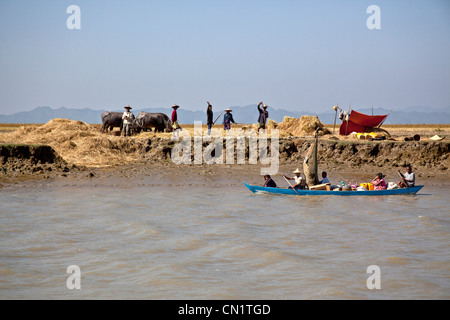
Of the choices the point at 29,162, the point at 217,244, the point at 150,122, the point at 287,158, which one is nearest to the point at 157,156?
the point at 150,122

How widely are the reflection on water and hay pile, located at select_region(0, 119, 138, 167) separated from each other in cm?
420

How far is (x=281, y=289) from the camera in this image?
8.23 m

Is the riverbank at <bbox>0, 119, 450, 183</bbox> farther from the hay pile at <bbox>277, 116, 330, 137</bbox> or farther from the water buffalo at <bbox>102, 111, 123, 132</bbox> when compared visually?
the water buffalo at <bbox>102, 111, 123, 132</bbox>

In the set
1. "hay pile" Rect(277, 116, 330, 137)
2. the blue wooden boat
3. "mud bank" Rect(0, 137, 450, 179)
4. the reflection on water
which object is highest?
"hay pile" Rect(277, 116, 330, 137)

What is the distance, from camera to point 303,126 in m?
26.7

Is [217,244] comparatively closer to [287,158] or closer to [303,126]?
[287,158]

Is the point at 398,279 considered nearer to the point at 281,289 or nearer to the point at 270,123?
the point at 281,289

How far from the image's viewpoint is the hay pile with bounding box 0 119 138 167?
2186 cm

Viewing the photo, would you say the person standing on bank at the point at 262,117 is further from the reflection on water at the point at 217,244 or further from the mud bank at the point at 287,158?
the reflection on water at the point at 217,244

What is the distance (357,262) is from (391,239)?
2266 millimetres

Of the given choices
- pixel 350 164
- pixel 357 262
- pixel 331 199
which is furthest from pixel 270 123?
pixel 357 262

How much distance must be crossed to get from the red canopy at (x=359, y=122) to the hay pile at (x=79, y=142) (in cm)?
1044

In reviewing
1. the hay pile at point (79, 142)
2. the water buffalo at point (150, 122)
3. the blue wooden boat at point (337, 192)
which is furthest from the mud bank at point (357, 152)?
the blue wooden boat at point (337, 192)

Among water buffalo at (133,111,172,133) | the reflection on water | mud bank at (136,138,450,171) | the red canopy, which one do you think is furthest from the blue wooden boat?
water buffalo at (133,111,172,133)
